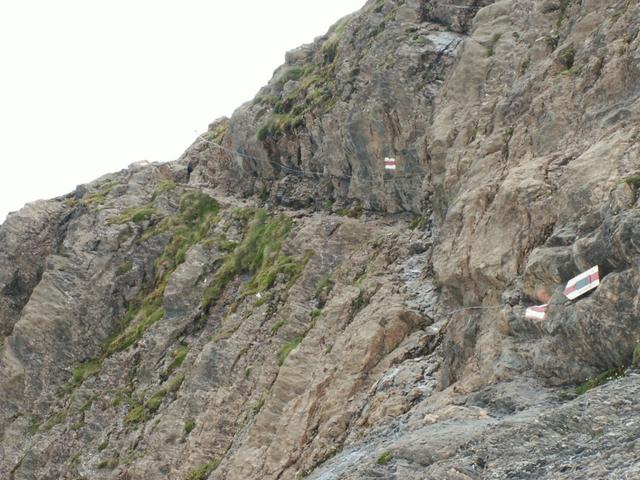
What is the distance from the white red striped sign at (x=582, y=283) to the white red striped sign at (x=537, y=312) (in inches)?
34.4

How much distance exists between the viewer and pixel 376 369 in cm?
2945

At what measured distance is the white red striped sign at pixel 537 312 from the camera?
21241 mm

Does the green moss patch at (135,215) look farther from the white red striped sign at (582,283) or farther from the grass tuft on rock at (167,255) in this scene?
the white red striped sign at (582,283)

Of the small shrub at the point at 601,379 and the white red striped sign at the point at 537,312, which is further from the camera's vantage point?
the white red striped sign at the point at 537,312

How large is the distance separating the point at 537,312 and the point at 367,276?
15.7 m

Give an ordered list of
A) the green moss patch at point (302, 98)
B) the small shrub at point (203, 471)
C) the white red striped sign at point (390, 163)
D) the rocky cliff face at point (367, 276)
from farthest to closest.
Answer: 1. the green moss patch at point (302, 98)
2. the white red striped sign at point (390, 163)
3. the small shrub at point (203, 471)
4. the rocky cliff face at point (367, 276)

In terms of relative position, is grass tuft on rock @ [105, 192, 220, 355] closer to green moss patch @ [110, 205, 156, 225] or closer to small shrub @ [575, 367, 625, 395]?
green moss patch @ [110, 205, 156, 225]

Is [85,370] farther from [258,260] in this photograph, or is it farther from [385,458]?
[385,458]

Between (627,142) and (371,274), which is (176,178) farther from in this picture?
(627,142)

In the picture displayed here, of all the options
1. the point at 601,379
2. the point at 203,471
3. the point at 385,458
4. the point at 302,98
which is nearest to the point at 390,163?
the point at 302,98

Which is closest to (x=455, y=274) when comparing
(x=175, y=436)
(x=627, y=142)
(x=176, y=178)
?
(x=627, y=142)

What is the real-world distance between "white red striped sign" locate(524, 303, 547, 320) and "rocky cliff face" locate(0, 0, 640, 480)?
0.26m

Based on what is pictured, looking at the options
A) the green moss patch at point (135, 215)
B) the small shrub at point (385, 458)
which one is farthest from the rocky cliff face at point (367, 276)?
the green moss patch at point (135, 215)

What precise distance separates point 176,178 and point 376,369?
39.0m
